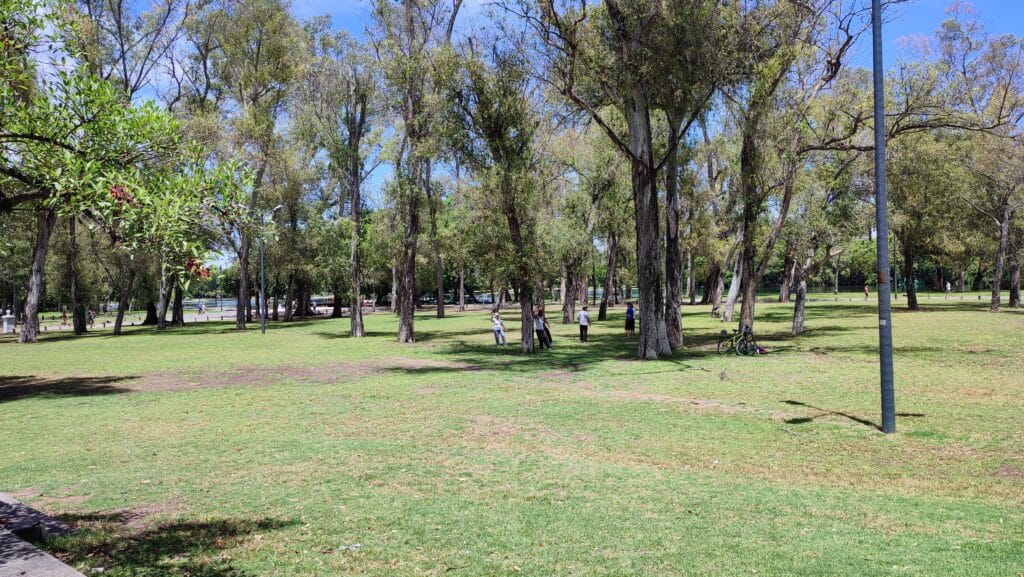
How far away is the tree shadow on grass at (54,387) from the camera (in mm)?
15508

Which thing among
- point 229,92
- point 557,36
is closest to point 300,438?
point 557,36

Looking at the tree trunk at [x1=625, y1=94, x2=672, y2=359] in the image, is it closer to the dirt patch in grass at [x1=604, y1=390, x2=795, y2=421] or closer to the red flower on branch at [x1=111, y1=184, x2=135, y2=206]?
the dirt patch in grass at [x1=604, y1=390, x2=795, y2=421]

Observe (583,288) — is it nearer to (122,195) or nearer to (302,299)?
(302,299)

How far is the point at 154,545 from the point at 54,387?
46.6 ft

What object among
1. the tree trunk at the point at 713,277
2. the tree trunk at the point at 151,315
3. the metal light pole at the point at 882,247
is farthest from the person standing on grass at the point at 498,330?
the tree trunk at the point at 151,315

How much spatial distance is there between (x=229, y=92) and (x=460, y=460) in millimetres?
42160

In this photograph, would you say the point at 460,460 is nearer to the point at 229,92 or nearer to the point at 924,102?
the point at 924,102

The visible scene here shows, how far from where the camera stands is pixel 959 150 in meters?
38.2

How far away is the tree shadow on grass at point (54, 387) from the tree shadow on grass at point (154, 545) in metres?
11.0

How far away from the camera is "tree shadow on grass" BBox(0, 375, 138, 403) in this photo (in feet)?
50.9

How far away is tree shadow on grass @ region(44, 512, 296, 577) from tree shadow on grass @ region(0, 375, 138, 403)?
11.0 metres

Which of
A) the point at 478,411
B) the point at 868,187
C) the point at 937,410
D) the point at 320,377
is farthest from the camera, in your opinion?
the point at 868,187

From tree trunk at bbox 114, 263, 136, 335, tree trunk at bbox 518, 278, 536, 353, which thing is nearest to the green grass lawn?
tree trunk at bbox 518, 278, 536, 353

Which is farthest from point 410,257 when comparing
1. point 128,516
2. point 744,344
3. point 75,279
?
point 128,516
